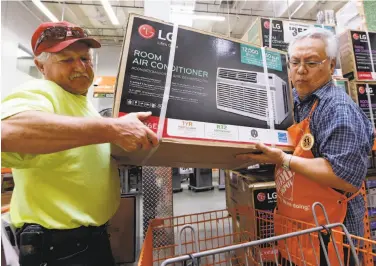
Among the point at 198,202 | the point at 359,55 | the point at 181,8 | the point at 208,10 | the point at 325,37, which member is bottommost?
the point at 198,202

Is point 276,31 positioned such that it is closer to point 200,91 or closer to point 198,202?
point 200,91

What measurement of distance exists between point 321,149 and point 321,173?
4.9 inches

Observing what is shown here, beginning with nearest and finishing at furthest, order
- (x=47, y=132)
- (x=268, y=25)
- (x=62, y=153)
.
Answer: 1. (x=47, y=132)
2. (x=62, y=153)
3. (x=268, y=25)

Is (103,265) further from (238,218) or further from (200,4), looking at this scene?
(200,4)

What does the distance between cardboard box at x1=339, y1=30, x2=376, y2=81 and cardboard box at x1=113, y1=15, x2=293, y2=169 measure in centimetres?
145

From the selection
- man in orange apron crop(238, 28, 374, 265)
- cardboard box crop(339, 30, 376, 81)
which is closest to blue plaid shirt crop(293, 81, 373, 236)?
man in orange apron crop(238, 28, 374, 265)

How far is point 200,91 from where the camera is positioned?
1.10 meters

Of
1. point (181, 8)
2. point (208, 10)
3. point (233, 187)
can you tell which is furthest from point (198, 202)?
point (208, 10)

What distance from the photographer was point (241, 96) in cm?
119

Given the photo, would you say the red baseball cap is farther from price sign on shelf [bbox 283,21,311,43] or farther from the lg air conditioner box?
price sign on shelf [bbox 283,21,311,43]

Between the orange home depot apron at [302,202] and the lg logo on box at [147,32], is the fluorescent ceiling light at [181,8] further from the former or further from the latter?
the orange home depot apron at [302,202]

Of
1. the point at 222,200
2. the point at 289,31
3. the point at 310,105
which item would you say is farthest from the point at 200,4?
the point at 310,105

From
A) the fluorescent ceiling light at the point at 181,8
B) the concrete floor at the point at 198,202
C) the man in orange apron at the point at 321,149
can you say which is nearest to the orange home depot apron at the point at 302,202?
the man in orange apron at the point at 321,149

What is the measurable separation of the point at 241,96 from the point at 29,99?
91 cm
